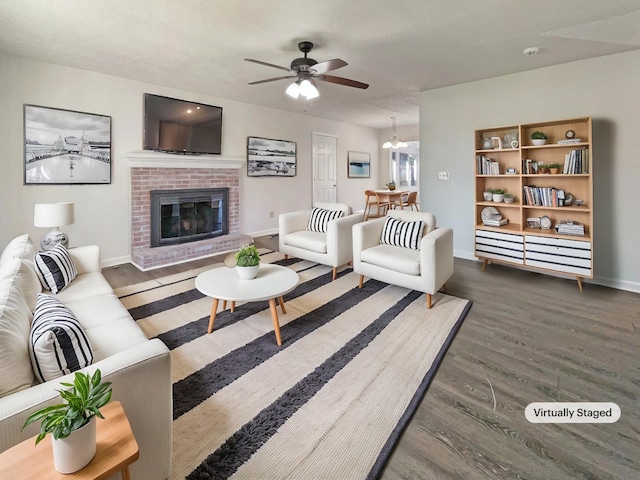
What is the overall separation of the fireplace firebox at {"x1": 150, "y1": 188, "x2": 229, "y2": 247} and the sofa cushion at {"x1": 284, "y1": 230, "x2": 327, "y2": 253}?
1707 mm

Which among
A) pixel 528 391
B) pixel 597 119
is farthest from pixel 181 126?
pixel 597 119

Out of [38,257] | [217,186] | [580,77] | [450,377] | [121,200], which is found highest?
[580,77]

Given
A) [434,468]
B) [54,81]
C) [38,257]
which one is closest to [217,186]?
[54,81]

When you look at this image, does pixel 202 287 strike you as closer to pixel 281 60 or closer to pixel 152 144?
pixel 281 60

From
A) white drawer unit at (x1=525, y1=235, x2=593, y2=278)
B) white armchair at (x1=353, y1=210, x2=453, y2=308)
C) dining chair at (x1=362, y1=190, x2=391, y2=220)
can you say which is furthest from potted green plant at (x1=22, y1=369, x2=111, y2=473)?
dining chair at (x1=362, y1=190, x2=391, y2=220)

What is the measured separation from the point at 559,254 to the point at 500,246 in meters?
0.58

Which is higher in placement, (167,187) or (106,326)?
(167,187)

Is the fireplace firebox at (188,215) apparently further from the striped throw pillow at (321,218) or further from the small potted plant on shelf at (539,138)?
the small potted plant on shelf at (539,138)

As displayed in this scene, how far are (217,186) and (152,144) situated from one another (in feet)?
3.77

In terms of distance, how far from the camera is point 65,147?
12.4ft

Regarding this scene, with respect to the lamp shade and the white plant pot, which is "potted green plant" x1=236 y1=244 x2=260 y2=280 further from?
the lamp shade

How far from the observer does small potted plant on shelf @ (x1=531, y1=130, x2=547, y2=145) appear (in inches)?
143

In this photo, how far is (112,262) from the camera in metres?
4.32

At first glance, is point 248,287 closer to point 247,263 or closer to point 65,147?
point 247,263
